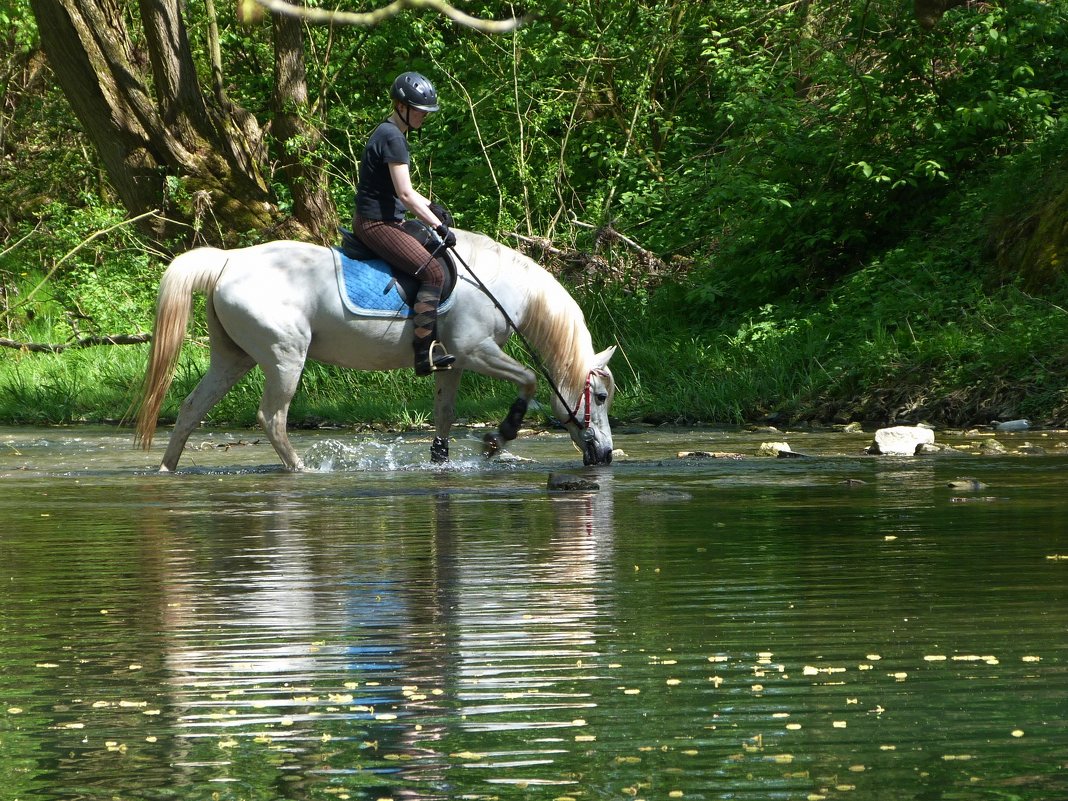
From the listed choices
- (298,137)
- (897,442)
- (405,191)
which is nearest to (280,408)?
(405,191)

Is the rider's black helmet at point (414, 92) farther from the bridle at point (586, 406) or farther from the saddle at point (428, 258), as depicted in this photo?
the bridle at point (586, 406)

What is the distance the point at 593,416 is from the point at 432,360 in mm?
1085

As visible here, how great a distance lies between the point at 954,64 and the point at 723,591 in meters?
11.8

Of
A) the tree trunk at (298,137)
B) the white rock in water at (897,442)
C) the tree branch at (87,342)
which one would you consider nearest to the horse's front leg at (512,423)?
the white rock in water at (897,442)

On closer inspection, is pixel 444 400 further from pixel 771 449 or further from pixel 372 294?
pixel 771 449

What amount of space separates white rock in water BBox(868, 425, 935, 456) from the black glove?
2.92 m

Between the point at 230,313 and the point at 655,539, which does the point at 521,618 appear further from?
the point at 230,313

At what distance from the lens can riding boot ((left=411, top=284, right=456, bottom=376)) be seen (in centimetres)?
1103

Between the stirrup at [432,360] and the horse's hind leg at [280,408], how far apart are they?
78 cm

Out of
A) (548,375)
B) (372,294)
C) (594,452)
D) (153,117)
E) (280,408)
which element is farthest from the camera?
(153,117)

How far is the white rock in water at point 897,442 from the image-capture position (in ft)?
35.9

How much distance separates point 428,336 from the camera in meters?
11.1

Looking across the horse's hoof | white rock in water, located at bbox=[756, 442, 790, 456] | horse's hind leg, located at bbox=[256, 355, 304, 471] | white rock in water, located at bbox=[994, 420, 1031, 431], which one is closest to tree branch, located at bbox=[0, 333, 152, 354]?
horse's hind leg, located at bbox=[256, 355, 304, 471]

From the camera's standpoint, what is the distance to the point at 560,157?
19266mm
